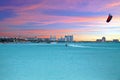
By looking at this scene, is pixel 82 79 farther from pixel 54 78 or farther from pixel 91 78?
pixel 54 78

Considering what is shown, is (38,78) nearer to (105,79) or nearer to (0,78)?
(0,78)

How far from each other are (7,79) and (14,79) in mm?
305

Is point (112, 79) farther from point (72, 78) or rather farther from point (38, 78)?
point (38, 78)

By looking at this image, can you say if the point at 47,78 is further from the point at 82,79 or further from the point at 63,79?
the point at 82,79

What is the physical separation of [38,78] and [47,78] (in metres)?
0.28

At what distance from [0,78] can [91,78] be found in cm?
271

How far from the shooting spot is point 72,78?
28.8 feet

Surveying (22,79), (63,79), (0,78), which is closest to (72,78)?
(63,79)

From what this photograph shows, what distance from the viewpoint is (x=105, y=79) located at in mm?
8445

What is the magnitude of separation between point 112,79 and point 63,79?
143 cm

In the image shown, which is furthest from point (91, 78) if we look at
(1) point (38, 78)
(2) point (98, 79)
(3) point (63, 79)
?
(1) point (38, 78)

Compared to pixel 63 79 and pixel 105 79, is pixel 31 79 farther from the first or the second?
pixel 105 79

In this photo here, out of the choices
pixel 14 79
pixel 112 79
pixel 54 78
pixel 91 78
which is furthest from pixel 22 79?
pixel 112 79

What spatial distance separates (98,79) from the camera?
27.5ft
